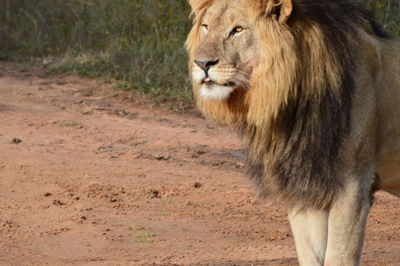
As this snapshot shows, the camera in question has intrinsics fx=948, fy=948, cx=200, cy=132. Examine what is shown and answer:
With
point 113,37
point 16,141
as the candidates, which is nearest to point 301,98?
point 16,141

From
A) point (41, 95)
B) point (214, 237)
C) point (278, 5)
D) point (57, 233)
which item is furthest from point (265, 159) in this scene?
point (41, 95)

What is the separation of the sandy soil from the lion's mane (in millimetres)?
913

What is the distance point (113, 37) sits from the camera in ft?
34.2

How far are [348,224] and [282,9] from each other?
1.01m

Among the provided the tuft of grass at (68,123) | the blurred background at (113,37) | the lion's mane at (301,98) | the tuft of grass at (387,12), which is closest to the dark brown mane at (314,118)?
the lion's mane at (301,98)

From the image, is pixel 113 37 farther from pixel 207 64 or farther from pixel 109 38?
Result: pixel 207 64

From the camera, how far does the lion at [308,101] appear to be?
4195mm

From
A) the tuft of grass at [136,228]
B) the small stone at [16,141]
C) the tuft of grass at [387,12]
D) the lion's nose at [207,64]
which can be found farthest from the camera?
the tuft of grass at [387,12]

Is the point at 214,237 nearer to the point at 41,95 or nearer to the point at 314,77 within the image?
the point at 314,77

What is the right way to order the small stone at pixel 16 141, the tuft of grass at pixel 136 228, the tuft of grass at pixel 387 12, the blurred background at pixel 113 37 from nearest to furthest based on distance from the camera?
the tuft of grass at pixel 136 228, the small stone at pixel 16 141, the blurred background at pixel 113 37, the tuft of grass at pixel 387 12

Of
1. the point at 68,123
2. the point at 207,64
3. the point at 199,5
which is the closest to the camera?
the point at 207,64

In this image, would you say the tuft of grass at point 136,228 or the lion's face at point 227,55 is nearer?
the lion's face at point 227,55

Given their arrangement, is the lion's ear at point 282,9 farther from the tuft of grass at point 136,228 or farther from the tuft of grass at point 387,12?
the tuft of grass at point 387,12

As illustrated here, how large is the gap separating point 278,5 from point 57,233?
205 cm
